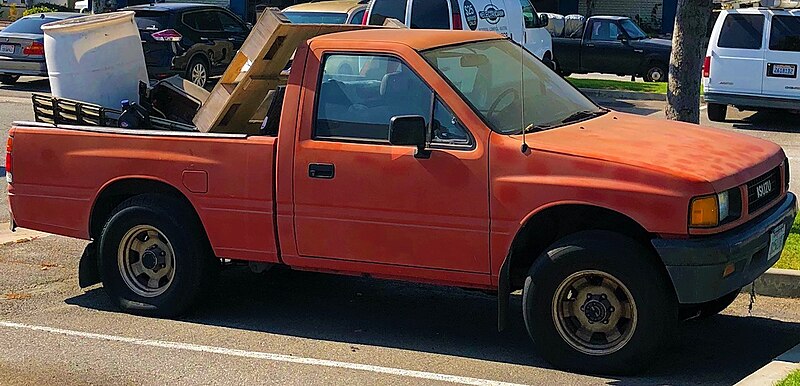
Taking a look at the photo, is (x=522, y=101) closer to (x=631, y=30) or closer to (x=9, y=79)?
(x=9, y=79)

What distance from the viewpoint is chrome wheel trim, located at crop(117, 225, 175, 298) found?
23.4 ft

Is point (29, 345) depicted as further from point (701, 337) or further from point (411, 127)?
point (701, 337)

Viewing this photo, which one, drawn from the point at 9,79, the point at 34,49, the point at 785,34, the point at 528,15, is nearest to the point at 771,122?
the point at 785,34

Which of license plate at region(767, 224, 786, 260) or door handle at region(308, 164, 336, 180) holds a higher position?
door handle at region(308, 164, 336, 180)

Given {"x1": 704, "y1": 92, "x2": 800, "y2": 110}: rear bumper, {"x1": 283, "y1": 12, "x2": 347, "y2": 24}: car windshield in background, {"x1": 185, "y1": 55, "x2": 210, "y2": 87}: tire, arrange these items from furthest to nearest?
{"x1": 185, "y1": 55, "x2": 210, "y2": 87}: tire → {"x1": 283, "y1": 12, "x2": 347, "y2": 24}: car windshield in background → {"x1": 704, "y1": 92, "x2": 800, "y2": 110}: rear bumper

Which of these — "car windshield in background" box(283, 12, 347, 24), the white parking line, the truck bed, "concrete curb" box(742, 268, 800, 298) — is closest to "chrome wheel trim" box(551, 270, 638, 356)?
the white parking line

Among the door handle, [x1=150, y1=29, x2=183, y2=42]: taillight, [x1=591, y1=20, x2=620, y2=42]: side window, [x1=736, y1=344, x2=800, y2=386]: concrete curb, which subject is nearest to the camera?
[x1=736, y1=344, x2=800, y2=386]: concrete curb

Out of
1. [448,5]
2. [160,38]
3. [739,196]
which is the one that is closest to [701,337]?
[739,196]

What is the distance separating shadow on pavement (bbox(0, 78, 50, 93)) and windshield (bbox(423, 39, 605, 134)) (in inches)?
609

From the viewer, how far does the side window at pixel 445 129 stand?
619cm

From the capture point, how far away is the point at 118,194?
723 centimetres

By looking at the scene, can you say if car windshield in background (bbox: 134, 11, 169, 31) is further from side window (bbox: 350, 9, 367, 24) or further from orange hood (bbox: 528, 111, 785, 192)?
orange hood (bbox: 528, 111, 785, 192)

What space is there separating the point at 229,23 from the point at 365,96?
16.6 metres

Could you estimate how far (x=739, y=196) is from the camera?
5840mm
